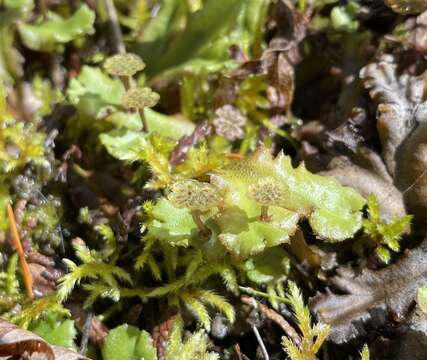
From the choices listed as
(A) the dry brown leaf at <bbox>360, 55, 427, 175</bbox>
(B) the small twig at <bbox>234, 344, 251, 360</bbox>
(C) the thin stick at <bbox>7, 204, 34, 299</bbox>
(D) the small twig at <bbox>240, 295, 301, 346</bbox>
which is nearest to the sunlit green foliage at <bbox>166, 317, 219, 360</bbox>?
(B) the small twig at <bbox>234, 344, 251, 360</bbox>

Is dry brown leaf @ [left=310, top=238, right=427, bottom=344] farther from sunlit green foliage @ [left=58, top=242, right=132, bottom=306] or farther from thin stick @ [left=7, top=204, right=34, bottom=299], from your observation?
thin stick @ [left=7, top=204, right=34, bottom=299]

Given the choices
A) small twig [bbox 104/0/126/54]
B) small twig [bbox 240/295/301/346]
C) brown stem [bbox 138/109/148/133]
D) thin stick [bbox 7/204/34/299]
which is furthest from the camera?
small twig [bbox 104/0/126/54]

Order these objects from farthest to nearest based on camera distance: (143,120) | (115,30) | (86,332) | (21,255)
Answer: (115,30) → (143,120) → (21,255) → (86,332)

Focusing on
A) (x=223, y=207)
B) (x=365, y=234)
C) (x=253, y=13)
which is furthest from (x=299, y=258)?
(x=253, y=13)

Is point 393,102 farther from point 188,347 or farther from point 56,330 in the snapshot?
point 56,330

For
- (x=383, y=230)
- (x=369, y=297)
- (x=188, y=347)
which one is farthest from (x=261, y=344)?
(x=383, y=230)

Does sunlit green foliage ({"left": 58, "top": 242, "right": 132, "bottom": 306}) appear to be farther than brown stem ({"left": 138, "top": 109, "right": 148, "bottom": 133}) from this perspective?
No
